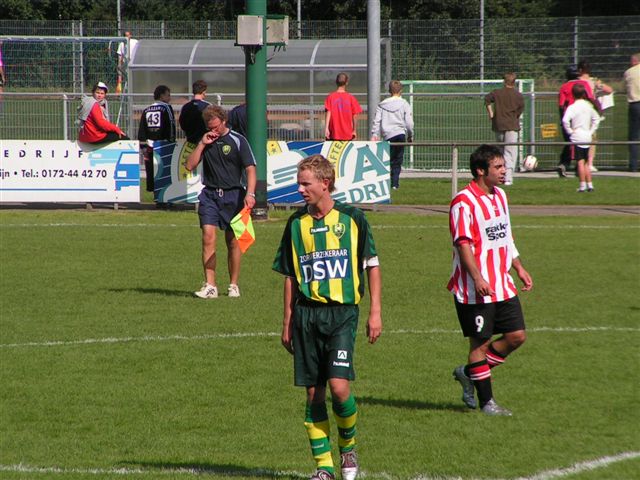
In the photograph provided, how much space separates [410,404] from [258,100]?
11174 mm

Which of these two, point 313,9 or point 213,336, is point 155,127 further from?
point 313,9

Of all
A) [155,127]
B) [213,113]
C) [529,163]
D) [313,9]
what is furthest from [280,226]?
[313,9]

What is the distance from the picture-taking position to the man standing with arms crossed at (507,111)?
2244 centimetres

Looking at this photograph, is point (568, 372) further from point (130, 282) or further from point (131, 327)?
point (130, 282)

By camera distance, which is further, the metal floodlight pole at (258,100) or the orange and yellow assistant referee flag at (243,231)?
the metal floodlight pole at (258,100)

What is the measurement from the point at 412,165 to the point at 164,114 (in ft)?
24.4

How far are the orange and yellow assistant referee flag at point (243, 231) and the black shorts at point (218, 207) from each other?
53 centimetres

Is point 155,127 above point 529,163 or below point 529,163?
above

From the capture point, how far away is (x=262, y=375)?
30.7ft

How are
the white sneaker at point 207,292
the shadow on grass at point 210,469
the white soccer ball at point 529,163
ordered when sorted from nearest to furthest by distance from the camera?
the shadow on grass at point 210,469
the white sneaker at point 207,292
the white soccer ball at point 529,163

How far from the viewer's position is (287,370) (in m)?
9.55

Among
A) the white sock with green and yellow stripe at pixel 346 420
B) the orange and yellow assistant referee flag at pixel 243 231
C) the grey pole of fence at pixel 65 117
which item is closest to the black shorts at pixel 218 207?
the orange and yellow assistant referee flag at pixel 243 231

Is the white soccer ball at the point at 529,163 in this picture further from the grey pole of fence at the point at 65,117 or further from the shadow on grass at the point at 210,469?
the shadow on grass at the point at 210,469

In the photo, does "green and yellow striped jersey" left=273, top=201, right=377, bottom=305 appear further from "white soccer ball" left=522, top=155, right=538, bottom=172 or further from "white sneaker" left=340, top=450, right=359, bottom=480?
"white soccer ball" left=522, top=155, right=538, bottom=172
